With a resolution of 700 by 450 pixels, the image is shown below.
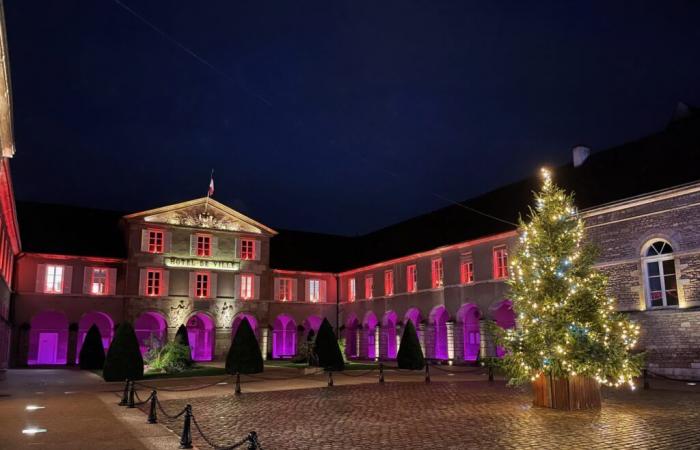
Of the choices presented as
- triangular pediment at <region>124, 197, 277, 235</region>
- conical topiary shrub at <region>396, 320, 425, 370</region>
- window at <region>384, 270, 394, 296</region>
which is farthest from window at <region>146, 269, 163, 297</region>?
conical topiary shrub at <region>396, 320, 425, 370</region>

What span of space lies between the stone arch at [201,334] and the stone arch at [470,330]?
1574cm

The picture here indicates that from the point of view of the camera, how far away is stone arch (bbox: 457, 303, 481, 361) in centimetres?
3134

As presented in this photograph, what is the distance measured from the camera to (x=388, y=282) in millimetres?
37844

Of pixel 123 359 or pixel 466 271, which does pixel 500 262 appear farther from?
pixel 123 359

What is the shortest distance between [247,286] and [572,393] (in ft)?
91.0

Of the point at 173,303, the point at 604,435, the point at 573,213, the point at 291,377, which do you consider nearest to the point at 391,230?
the point at 173,303

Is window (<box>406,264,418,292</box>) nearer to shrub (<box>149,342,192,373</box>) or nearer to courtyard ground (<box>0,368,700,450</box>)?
shrub (<box>149,342,192,373</box>)

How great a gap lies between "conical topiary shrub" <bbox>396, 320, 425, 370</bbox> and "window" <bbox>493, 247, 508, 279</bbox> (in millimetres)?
5098

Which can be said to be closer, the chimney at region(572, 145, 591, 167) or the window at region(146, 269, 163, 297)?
the chimney at region(572, 145, 591, 167)

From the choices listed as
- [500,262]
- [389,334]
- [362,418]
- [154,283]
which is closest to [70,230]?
[154,283]

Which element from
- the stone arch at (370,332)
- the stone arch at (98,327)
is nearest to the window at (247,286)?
the stone arch at (370,332)

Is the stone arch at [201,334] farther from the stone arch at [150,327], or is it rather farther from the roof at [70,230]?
the roof at [70,230]

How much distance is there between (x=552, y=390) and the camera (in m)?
13.9

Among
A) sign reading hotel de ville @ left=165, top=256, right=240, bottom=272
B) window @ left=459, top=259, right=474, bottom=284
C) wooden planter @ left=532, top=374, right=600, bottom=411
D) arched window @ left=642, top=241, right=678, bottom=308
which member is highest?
sign reading hotel de ville @ left=165, top=256, right=240, bottom=272
